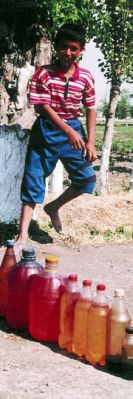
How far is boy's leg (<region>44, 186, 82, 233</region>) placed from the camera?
6.27m

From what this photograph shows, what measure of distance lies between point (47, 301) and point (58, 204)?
2.50 meters

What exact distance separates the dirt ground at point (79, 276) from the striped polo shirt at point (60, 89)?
4.36 ft

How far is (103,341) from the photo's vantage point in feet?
12.2

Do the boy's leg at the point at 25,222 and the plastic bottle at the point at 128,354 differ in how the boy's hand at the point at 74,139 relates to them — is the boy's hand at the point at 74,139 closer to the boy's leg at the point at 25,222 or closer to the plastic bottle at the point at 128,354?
the boy's leg at the point at 25,222

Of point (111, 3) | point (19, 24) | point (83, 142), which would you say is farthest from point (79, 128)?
point (111, 3)

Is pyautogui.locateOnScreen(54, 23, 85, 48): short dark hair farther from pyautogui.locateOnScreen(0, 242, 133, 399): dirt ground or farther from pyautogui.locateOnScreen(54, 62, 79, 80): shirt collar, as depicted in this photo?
pyautogui.locateOnScreen(0, 242, 133, 399): dirt ground

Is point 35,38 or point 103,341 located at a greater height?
point 35,38

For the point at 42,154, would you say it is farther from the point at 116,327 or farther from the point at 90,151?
the point at 116,327

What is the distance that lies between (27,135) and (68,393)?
4038mm

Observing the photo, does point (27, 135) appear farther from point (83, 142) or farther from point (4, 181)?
point (83, 142)

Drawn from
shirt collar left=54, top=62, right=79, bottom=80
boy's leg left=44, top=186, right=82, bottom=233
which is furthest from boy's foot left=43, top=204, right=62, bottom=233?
shirt collar left=54, top=62, right=79, bottom=80

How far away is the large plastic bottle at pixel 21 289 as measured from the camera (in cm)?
415

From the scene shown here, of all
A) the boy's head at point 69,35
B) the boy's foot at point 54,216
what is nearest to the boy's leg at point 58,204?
the boy's foot at point 54,216

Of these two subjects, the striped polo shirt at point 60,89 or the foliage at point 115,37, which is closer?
the striped polo shirt at point 60,89
